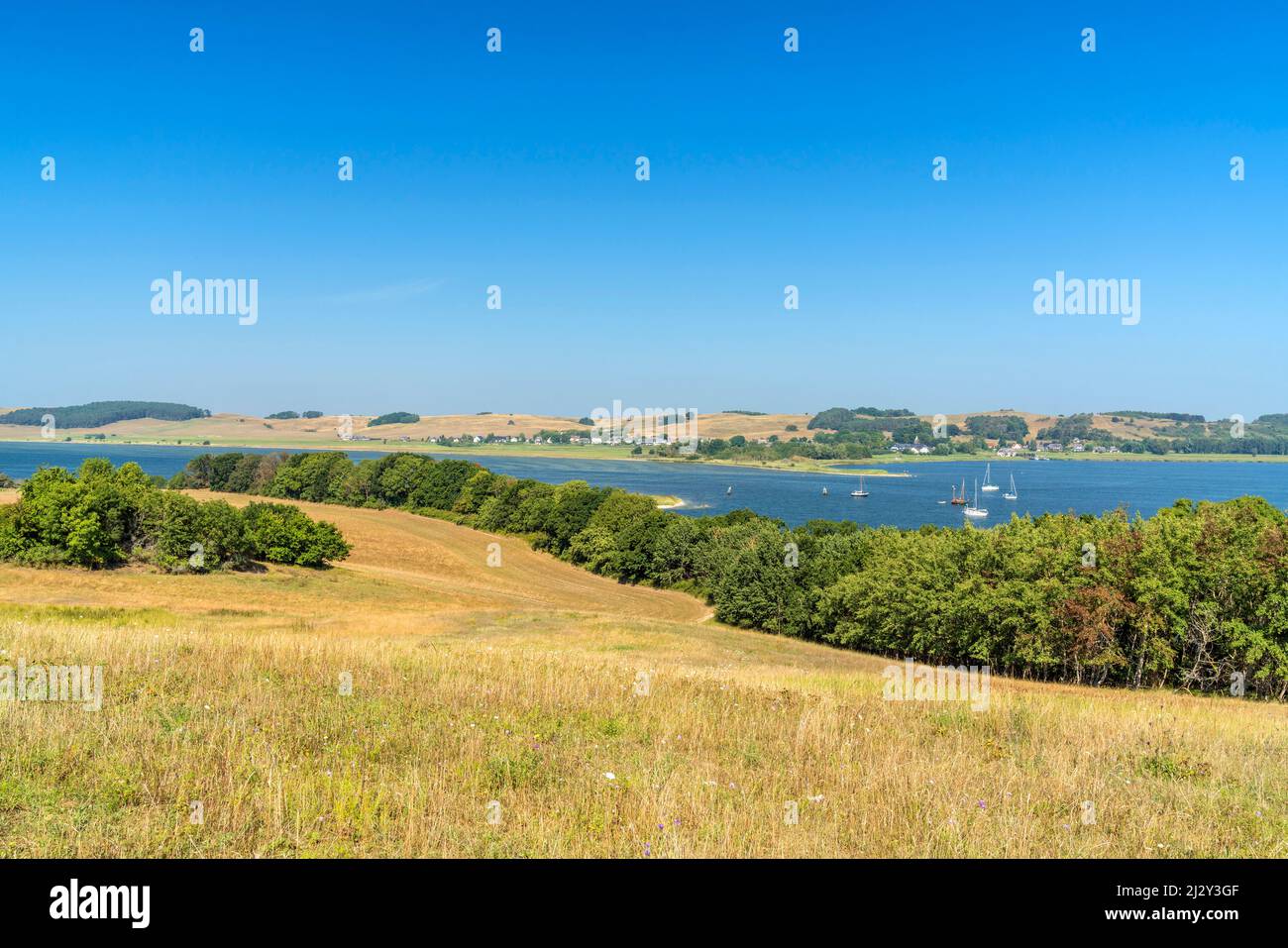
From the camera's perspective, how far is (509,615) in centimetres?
4641

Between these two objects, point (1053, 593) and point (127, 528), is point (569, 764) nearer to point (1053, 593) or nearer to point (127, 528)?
point (1053, 593)

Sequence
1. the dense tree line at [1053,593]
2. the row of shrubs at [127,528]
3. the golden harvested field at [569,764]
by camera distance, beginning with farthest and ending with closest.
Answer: the row of shrubs at [127,528] → the dense tree line at [1053,593] → the golden harvested field at [569,764]

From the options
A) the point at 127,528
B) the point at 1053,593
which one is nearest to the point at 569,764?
the point at 1053,593

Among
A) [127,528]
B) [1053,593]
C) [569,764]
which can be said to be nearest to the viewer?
[569,764]

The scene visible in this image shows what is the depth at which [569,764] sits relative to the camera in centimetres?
839

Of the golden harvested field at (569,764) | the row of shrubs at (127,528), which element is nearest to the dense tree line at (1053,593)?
the golden harvested field at (569,764)

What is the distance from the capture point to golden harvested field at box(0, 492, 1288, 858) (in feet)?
20.8

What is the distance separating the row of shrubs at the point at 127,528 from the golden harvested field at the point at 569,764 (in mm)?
45811

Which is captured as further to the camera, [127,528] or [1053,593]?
[127,528]

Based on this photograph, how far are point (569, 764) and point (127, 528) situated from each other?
61.7m

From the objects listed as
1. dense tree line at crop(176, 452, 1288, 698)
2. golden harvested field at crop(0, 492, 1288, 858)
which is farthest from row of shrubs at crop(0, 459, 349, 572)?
golden harvested field at crop(0, 492, 1288, 858)

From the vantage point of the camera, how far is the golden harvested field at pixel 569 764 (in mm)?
6332

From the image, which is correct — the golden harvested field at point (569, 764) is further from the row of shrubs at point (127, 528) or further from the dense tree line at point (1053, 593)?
the row of shrubs at point (127, 528)

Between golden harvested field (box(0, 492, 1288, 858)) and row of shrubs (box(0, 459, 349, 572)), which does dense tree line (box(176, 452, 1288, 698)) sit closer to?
golden harvested field (box(0, 492, 1288, 858))
